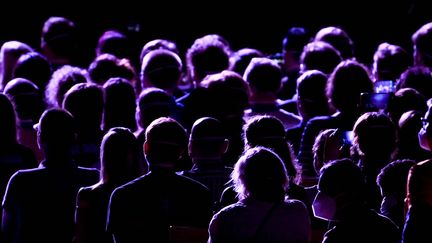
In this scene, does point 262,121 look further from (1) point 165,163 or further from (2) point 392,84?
(2) point 392,84

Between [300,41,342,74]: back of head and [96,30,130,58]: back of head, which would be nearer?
[300,41,342,74]: back of head

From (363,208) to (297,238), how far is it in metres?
0.41

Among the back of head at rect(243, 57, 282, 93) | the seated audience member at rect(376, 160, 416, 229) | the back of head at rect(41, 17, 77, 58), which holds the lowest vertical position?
the seated audience member at rect(376, 160, 416, 229)

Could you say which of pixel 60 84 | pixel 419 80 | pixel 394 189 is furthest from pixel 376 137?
pixel 60 84

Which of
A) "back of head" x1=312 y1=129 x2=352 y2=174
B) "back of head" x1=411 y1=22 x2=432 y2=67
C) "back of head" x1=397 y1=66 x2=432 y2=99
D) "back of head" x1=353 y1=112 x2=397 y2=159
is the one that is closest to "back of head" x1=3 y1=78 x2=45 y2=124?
"back of head" x1=312 y1=129 x2=352 y2=174

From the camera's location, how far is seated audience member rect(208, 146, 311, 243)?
4.50 m

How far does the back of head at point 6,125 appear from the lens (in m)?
5.68

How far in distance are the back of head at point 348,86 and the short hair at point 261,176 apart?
189 centimetres

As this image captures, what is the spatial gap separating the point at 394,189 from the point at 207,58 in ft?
9.76

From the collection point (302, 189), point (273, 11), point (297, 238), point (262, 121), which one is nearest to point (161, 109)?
point (262, 121)

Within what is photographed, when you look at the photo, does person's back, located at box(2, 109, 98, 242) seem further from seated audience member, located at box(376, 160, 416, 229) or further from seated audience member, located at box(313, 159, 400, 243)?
seated audience member, located at box(376, 160, 416, 229)

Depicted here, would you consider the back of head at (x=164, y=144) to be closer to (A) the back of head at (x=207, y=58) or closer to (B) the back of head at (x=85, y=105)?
(B) the back of head at (x=85, y=105)

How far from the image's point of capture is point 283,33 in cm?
1158

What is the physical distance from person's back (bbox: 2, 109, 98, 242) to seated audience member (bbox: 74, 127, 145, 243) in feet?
0.61
